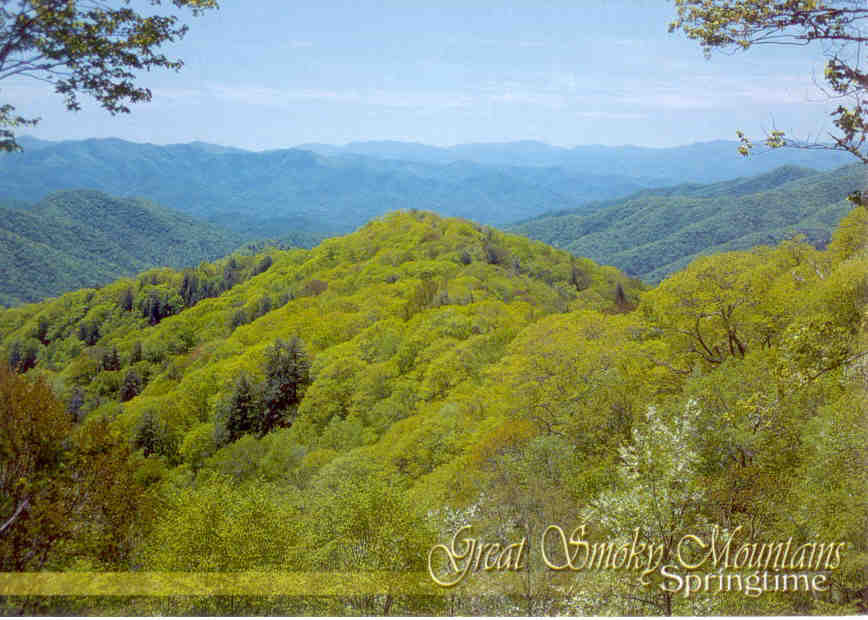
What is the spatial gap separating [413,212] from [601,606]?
312 feet

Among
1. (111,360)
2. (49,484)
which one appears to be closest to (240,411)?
(49,484)

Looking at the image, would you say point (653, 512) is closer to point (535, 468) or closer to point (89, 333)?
point (535, 468)

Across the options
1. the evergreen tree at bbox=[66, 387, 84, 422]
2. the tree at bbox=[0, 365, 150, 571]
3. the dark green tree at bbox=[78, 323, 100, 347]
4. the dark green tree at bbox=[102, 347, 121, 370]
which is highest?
the tree at bbox=[0, 365, 150, 571]

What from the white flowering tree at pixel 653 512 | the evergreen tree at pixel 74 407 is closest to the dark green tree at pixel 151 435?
the evergreen tree at pixel 74 407

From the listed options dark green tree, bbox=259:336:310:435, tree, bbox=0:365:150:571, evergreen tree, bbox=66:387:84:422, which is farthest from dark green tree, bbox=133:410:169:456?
tree, bbox=0:365:150:571

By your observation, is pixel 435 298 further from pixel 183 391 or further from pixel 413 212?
pixel 413 212

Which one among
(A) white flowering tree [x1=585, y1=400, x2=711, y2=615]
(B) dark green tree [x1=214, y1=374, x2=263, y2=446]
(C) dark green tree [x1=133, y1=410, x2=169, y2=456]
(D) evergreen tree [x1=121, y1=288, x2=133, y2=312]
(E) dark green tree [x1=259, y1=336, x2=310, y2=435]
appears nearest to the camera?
(A) white flowering tree [x1=585, y1=400, x2=711, y2=615]

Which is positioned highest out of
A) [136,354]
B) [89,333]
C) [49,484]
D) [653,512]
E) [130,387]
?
[49,484]

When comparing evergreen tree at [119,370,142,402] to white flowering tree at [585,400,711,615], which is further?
evergreen tree at [119,370,142,402]

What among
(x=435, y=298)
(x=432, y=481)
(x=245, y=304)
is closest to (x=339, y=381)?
(x=435, y=298)

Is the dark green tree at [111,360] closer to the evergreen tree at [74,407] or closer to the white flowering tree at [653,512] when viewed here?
the evergreen tree at [74,407]

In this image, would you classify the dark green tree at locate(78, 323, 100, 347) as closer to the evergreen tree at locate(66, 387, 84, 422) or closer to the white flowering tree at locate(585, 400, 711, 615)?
the evergreen tree at locate(66, 387, 84, 422)

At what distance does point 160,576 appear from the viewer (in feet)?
21.3

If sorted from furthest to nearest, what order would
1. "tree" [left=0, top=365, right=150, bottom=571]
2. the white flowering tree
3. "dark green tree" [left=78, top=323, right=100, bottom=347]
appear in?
"dark green tree" [left=78, top=323, right=100, bottom=347]
the white flowering tree
"tree" [left=0, top=365, right=150, bottom=571]
